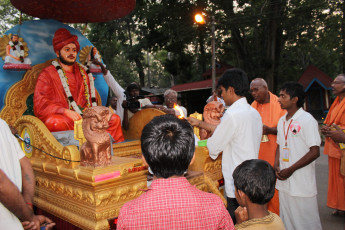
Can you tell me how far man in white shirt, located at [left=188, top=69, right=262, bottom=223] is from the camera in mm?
2732

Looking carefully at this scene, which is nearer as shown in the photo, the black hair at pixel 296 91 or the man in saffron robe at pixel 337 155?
the black hair at pixel 296 91

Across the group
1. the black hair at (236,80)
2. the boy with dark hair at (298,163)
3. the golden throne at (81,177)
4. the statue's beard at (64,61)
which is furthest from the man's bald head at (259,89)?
the statue's beard at (64,61)

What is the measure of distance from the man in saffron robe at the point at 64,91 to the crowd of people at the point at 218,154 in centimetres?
1

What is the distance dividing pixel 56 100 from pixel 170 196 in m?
3.30

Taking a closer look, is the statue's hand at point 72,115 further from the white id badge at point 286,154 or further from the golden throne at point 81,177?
the white id badge at point 286,154

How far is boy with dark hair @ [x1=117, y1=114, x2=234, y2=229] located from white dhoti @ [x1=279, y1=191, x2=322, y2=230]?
220cm

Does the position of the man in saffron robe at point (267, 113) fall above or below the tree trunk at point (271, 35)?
below

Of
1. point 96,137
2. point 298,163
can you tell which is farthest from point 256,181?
point 96,137

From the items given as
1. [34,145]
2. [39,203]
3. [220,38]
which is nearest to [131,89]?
[34,145]

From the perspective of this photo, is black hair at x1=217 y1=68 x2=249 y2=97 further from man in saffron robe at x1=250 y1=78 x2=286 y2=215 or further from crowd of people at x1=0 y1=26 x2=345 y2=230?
man in saffron robe at x1=250 y1=78 x2=286 y2=215

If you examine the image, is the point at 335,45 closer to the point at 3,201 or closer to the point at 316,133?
the point at 316,133

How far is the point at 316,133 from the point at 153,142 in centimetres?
241

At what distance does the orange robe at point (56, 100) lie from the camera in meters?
3.73

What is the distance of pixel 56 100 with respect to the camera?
4062 mm
